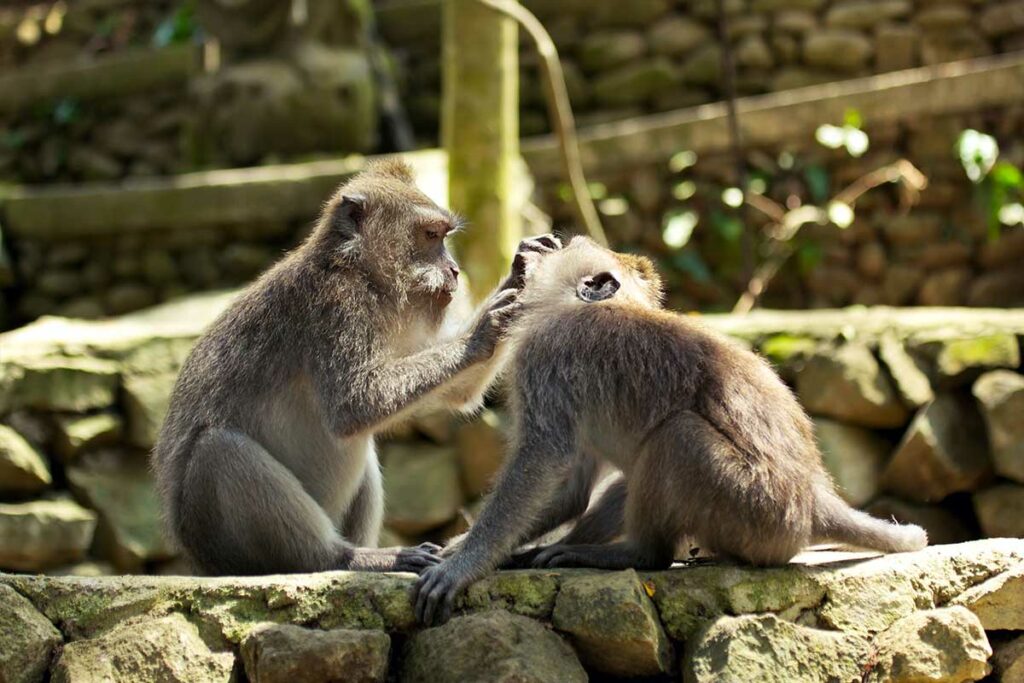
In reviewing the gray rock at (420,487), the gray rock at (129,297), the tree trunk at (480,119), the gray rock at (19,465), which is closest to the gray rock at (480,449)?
the gray rock at (420,487)

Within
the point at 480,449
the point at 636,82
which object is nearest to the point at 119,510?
the point at 480,449

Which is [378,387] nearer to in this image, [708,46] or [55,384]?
[55,384]

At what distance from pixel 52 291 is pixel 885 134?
256 inches

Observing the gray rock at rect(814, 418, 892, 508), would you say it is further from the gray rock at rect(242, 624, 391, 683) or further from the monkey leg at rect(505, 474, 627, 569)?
the gray rock at rect(242, 624, 391, 683)

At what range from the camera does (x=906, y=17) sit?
10586 millimetres

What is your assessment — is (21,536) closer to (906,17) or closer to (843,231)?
(843,231)

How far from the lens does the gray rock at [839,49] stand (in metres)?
10.6

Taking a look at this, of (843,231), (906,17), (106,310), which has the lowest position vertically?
(106,310)

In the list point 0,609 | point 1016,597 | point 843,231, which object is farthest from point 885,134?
point 0,609

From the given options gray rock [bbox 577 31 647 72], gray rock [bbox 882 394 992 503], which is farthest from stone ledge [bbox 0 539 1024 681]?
gray rock [bbox 577 31 647 72]

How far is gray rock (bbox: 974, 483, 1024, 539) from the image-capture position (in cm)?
656

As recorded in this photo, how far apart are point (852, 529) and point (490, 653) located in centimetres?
131

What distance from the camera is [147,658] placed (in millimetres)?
3898

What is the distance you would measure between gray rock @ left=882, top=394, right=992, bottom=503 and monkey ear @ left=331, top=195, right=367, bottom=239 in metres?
3.36
